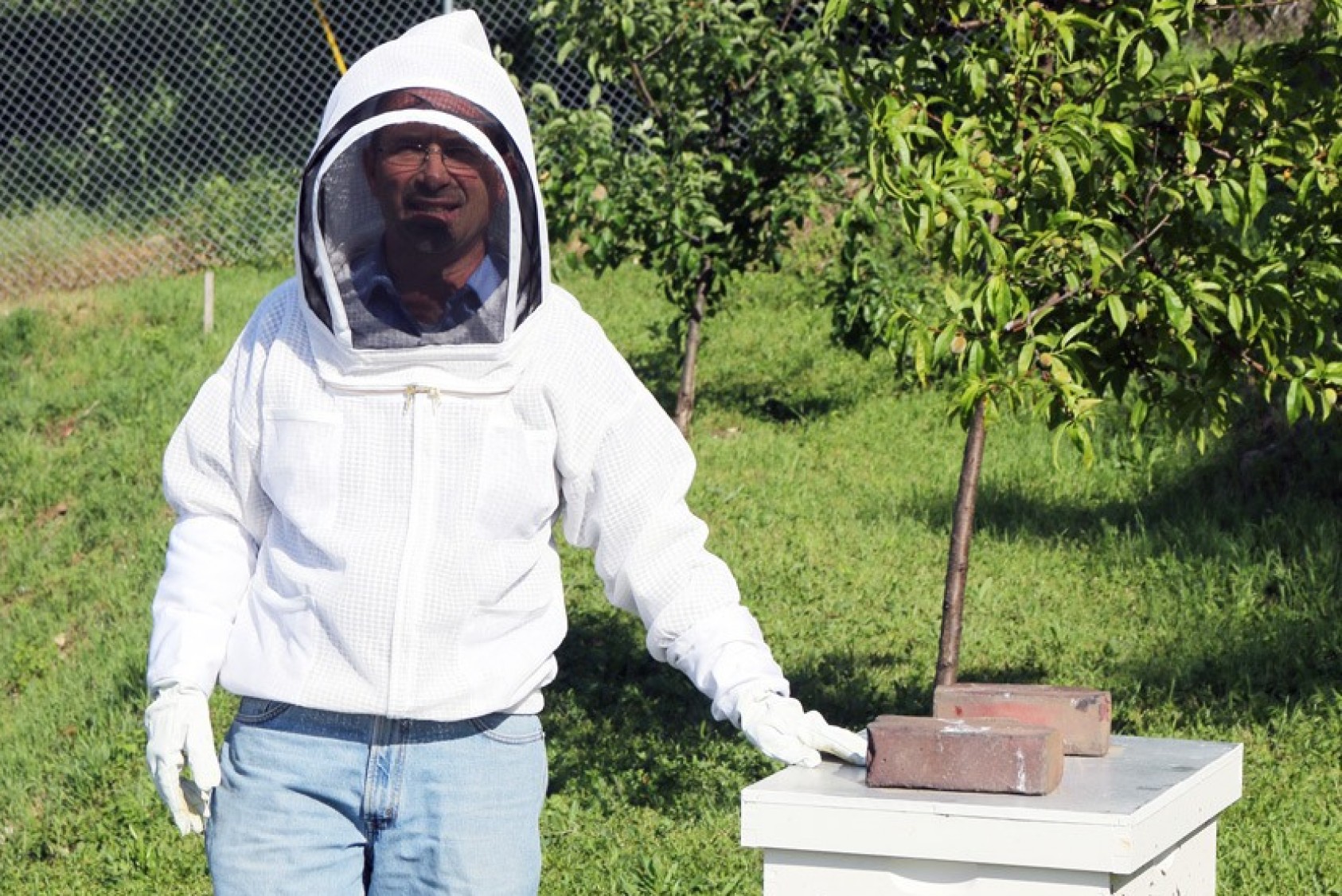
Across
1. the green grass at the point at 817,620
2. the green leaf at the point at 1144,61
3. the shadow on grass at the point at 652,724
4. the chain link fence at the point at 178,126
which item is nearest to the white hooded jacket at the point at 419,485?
the green leaf at the point at 1144,61

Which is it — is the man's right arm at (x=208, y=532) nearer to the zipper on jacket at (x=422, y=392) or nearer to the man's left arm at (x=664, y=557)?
the zipper on jacket at (x=422, y=392)

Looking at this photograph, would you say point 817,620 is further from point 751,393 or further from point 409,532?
point 409,532

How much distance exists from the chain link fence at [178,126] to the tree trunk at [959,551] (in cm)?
742

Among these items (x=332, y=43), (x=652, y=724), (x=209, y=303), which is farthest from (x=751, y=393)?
(x=652, y=724)

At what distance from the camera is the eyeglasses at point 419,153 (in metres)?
2.38

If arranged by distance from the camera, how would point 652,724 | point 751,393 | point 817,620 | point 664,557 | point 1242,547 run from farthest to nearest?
point 751,393 < point 1242,547 < point 817,620 < point 652,724 < point 664,557

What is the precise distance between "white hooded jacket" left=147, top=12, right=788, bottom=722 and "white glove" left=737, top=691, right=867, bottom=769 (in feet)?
0.13

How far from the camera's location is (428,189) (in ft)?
7.79

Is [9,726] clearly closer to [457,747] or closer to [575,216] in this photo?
[575,216]

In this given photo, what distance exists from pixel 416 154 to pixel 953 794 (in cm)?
113

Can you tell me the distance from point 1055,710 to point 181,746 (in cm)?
125

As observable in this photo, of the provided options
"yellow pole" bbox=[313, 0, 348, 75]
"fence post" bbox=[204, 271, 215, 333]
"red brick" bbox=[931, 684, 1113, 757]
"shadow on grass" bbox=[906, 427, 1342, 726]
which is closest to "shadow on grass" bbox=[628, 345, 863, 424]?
"shadow on grass" bbox=[906, 427, 1342, 726]

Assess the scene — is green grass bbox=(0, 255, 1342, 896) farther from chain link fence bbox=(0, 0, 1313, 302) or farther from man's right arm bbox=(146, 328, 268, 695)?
chain link fence bbox=(0, 0, 1313, 302)

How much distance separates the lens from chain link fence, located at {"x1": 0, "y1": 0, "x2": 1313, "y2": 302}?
38.1ft
